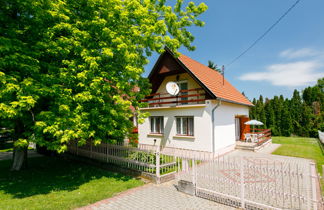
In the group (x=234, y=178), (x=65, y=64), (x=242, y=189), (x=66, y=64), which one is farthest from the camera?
(x=234, y=178)

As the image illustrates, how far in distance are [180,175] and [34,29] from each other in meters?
8.32

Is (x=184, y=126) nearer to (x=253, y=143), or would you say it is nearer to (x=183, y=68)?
(x=183, y=68)

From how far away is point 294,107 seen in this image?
24797 mm

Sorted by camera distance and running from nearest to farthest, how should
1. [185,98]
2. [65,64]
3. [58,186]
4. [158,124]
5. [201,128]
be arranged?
[65,64], [58,186], [201,128], [185,98], [158,124]

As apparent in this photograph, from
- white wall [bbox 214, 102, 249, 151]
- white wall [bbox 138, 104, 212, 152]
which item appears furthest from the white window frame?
white wall [bbox 214, 102, 249, 151]

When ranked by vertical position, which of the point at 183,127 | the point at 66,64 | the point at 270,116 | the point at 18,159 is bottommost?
the point at 18,159

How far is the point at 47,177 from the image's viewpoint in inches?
316

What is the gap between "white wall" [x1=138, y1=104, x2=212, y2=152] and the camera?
11359mm

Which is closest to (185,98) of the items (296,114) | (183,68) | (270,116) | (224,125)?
(183,68)

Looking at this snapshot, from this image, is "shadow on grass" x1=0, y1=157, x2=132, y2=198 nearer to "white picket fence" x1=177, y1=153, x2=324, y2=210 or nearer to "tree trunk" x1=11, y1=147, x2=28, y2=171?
"tree trunk" x1=11, y1=147, x2=28, y2=171

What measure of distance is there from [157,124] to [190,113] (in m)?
3.71

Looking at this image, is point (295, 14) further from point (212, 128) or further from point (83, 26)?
point (83, 26)

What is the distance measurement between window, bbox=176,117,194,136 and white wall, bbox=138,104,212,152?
363 millimetres

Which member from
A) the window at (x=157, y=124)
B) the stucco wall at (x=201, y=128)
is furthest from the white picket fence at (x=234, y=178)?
the window at (x=157, y=124)
